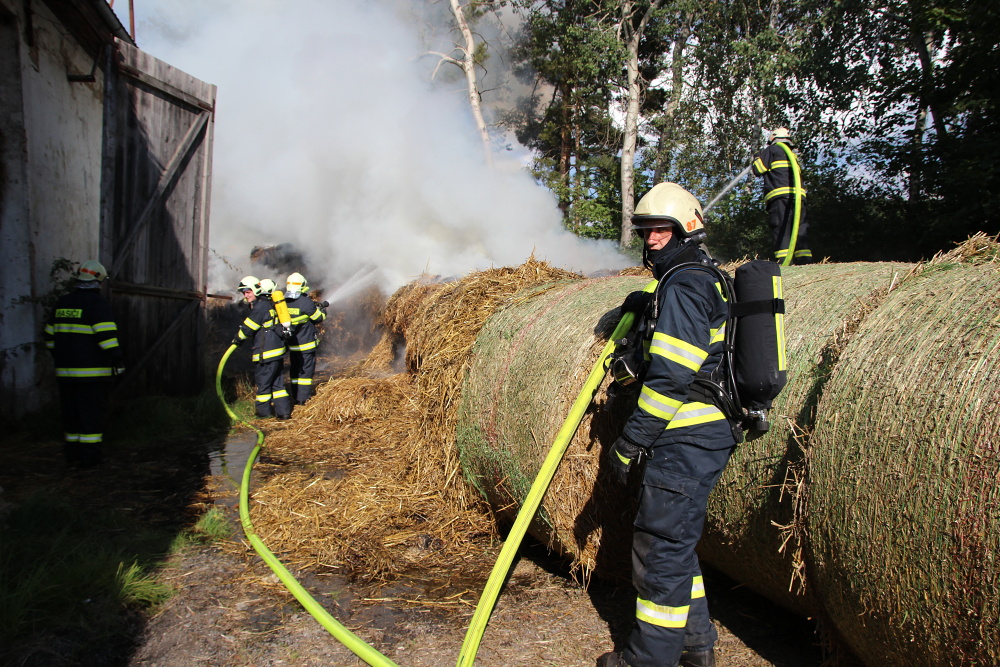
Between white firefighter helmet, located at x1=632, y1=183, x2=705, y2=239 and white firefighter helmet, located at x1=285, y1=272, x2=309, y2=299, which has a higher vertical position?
white firefighter helmet, located at x1=632, y1=183, x2=705, y2=239

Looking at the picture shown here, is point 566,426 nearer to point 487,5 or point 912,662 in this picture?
point 912,662

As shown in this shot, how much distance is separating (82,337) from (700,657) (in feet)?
19.8

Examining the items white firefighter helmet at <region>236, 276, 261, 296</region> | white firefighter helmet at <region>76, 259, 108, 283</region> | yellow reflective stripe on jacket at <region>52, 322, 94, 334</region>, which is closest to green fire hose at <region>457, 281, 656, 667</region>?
yellow reflective stripe on jacket at <region>52, 322, 94, 334</region>

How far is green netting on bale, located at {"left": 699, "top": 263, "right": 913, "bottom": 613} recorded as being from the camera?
2.64 m

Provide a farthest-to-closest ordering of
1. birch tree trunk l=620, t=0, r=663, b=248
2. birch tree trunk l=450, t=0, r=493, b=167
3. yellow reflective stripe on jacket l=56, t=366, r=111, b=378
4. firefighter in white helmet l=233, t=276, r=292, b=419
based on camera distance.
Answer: birch tree trunk l=450, t=0, r=493, b=167 → birch tree trunk l=620, t=0, r=663, b=248 → firefighter in white helmet l=233, t=276, r=292, b=419 → yellow reflective stripe on jacket l=56, t=366, r=111, b=378

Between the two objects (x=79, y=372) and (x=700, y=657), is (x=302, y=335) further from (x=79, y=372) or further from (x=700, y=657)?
(x=700, y=657)

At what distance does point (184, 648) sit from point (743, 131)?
64.6 ft

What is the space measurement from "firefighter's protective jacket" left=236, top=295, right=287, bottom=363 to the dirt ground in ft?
15.8

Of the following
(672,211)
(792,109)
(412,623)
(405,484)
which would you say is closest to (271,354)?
(405,484)

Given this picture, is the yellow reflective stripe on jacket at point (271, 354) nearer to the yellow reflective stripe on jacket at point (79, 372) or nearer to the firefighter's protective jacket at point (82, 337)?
the firefighter's protective jacket at point (82, 337)

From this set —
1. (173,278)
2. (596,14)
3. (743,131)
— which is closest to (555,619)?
(173,278)

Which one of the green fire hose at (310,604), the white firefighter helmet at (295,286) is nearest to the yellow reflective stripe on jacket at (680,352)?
the green fire hose at (310,604)

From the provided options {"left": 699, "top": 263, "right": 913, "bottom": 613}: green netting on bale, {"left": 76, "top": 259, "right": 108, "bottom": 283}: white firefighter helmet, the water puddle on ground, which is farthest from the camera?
{"left": 76, "top": 259, "right": 108, "bottom": 283}: white firefighter helmet

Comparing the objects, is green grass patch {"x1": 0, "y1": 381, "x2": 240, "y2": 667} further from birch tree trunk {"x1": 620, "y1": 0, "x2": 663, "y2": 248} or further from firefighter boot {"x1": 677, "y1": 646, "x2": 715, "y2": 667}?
birch tree trunk {"x1": 620, "y1": 0, "x2": 663, "y2": 248}
